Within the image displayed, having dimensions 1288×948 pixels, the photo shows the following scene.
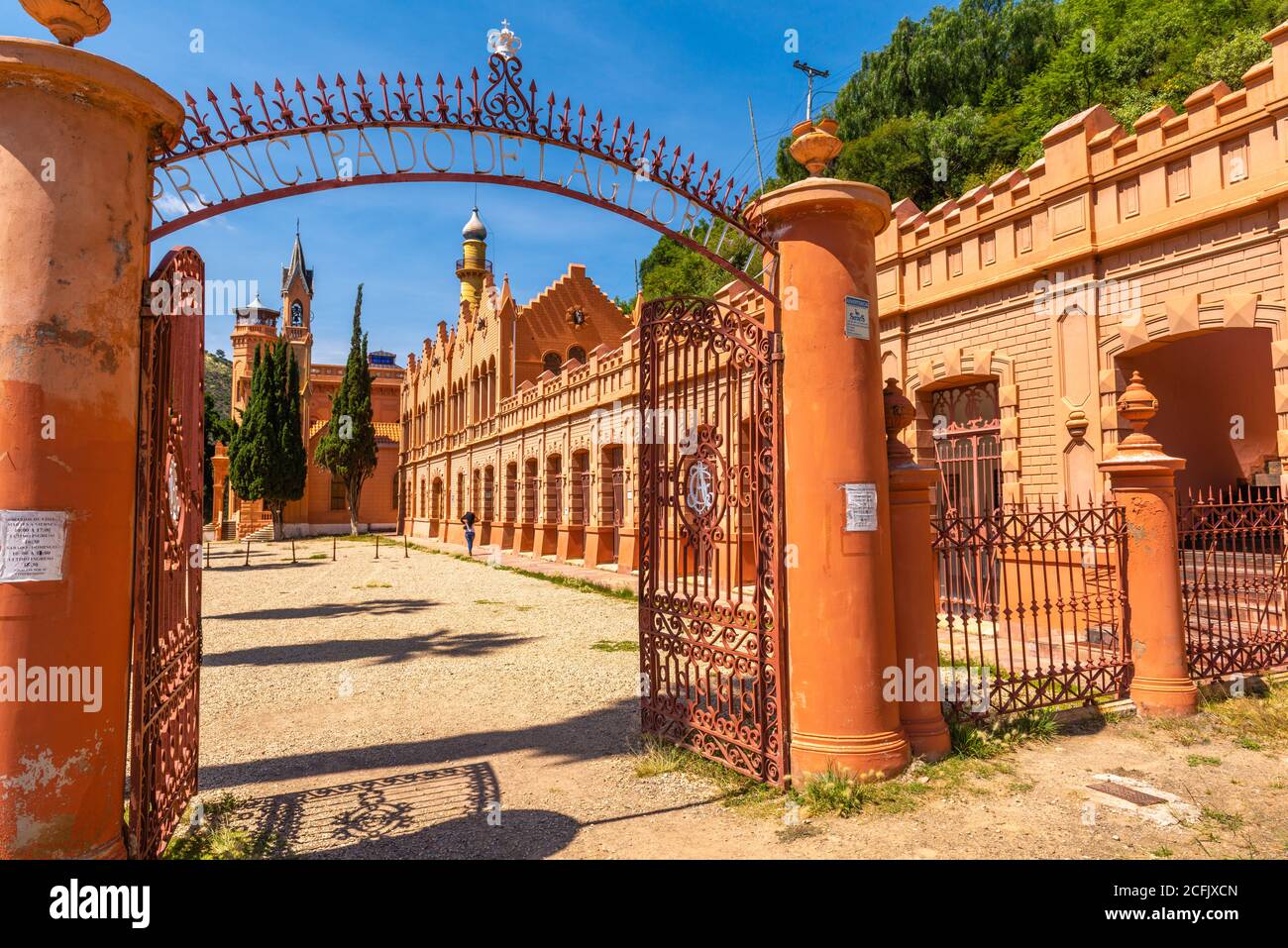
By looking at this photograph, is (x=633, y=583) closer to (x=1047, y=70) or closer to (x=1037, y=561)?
(x=1037, y=561)

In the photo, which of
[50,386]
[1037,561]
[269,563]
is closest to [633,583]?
[1037,561]

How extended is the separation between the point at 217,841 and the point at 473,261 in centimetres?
4070

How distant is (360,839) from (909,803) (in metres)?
3.26

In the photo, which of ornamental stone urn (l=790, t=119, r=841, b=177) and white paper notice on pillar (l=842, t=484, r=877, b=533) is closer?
white paper notice on pillar (l=842, t=484, r=877, b=533)

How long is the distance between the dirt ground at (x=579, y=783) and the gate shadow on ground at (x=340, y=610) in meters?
4.15

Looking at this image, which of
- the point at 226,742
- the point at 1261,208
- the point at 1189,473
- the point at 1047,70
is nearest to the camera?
the point at 226,742

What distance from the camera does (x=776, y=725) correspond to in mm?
4914

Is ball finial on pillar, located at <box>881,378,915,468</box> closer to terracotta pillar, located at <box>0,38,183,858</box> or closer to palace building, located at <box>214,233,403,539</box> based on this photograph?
terracotta pillar, located at <box>0,38,183,858</box>

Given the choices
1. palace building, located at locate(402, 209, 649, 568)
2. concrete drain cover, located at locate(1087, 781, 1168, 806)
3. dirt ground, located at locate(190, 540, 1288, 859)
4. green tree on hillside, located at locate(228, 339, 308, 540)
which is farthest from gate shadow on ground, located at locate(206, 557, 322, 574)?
concrete drain cover, located at locate(1087, 781, 1168, 806)

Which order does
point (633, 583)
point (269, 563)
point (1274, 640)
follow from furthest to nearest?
point (269, 563)
point (633, 583)
point (1274, 640)

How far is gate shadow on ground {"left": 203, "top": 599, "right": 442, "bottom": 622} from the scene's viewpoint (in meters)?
13.6

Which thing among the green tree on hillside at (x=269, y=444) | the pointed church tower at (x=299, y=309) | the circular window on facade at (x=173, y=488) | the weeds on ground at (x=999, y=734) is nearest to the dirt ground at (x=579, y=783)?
the weeds on ground at (x=999, y=734)

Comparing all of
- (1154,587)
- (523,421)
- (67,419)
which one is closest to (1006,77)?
(523,421)

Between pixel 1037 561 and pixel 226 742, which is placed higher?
pixel 1037 561
